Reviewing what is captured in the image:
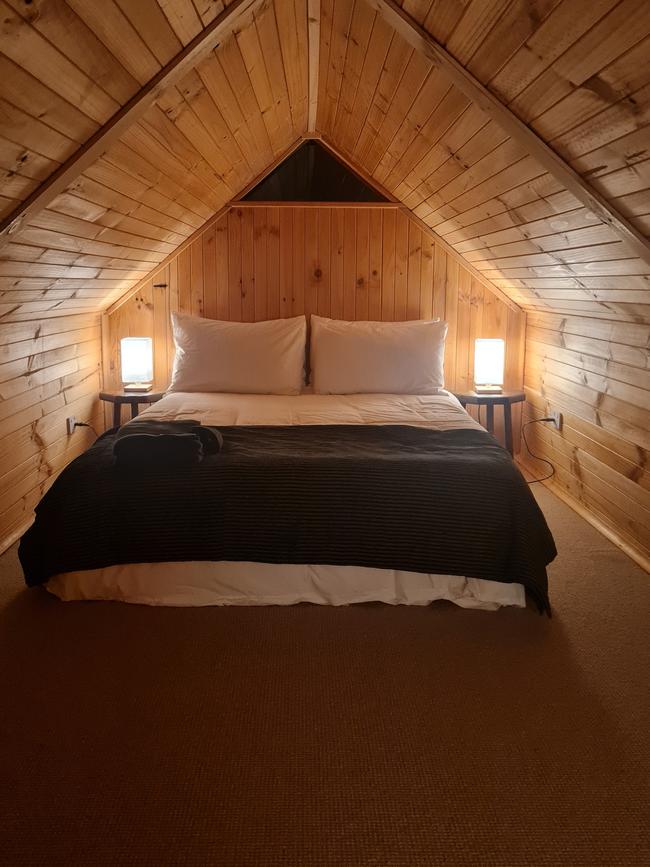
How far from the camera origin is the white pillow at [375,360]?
11.7 feet

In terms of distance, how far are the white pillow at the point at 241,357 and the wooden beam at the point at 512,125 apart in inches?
71.5

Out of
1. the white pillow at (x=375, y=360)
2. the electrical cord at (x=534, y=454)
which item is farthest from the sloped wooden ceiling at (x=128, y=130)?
the electrical cord at (x=534, y=454)

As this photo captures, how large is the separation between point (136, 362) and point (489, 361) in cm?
205

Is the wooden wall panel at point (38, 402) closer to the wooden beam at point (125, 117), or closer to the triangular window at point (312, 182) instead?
the wooden beam at point (125, 117)

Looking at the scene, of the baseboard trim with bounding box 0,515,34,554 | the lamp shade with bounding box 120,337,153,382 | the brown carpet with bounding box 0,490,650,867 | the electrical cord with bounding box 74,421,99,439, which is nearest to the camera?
the brown carpet with bounding box 0,490,650,867

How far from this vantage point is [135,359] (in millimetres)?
3924

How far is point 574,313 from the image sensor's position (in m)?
3.30

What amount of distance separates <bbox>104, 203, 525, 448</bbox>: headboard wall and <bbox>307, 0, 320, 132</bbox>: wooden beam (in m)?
0.65

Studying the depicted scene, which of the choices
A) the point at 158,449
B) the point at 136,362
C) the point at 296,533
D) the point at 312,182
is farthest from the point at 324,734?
the point at 312,182

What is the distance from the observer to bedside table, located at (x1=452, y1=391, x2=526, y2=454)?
12.4 feet

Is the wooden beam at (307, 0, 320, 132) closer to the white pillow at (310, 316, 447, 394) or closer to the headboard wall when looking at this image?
the headboard wall

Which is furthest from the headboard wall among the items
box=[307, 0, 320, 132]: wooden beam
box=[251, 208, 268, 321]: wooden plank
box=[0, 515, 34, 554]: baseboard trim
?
box=[0, 515, 34, 554]: baseboard trim

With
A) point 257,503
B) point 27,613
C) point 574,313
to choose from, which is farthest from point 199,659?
point 574,313

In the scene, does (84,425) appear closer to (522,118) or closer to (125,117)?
(125,117)
